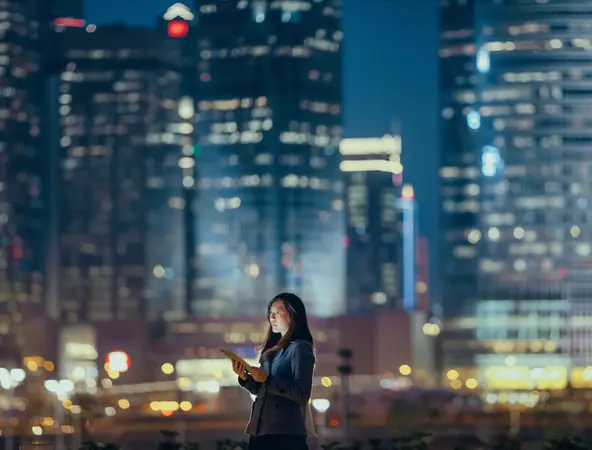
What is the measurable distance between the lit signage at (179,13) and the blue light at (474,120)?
22.7 metres

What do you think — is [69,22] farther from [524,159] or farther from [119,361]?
[119,361]

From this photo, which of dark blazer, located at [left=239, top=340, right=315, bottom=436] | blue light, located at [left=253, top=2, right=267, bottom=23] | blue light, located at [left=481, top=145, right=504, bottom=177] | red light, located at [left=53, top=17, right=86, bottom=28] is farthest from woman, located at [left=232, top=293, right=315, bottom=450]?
blue light, located at [left=253, top=2, right=267, bottom=23]

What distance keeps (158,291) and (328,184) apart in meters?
13.1

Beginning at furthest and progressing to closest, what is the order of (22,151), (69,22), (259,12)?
(259,12) → (69,22) → (22,151)

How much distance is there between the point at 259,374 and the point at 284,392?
109mm

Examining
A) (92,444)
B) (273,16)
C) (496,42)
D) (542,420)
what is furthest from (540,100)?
(92,444)

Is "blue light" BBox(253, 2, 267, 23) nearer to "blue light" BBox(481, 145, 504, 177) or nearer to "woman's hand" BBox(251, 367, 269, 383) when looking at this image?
"blue light" BBox(481, 145, 504, 177)

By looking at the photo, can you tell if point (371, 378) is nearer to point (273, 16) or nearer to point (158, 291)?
point (158, 291)

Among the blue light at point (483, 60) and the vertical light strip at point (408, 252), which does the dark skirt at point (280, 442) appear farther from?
the vertical light strip at point (408, 252)

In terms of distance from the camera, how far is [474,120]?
292 ft

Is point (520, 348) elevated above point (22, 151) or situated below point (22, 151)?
below

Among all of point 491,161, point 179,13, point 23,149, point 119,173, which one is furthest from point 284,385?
point 179,13

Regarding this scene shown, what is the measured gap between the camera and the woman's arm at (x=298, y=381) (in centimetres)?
515

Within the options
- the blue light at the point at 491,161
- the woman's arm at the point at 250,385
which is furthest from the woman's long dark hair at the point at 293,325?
the blue light at the point at 491,161
